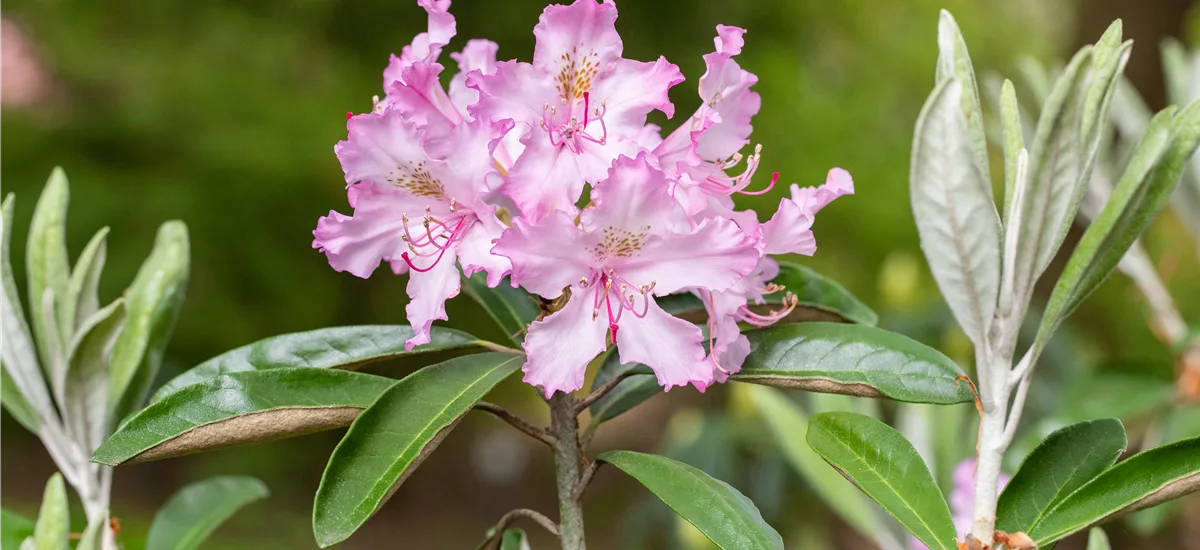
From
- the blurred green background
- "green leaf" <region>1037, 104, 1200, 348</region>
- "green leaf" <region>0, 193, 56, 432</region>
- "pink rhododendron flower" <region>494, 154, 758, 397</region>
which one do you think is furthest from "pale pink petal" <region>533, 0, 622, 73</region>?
the blurred green background

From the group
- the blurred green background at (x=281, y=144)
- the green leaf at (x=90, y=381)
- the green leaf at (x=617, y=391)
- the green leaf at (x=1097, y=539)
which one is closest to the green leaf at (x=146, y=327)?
the green leaf at (x=90, y=381)

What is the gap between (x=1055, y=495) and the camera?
0.66 meters

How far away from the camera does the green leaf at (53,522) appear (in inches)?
27.3

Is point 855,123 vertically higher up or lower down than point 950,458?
higher up

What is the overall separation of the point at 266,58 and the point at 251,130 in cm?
33

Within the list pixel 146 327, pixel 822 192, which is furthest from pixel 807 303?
pixel 146 327

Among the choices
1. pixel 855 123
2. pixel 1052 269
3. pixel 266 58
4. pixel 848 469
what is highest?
pixel 855 123

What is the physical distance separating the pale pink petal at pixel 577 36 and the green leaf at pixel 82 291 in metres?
0.41

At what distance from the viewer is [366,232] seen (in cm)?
66

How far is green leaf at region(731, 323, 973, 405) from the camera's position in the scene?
62cm

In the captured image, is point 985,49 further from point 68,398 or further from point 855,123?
point 68,398

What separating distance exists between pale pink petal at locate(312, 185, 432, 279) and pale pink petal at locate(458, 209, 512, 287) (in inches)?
1.9

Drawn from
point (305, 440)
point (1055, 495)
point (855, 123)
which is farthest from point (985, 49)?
point (1055, 495)

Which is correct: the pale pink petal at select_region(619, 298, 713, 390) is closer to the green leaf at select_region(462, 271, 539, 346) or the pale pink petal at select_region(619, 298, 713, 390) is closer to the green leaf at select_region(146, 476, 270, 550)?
the green leaf at select_region(462, 271, 539, 346)
